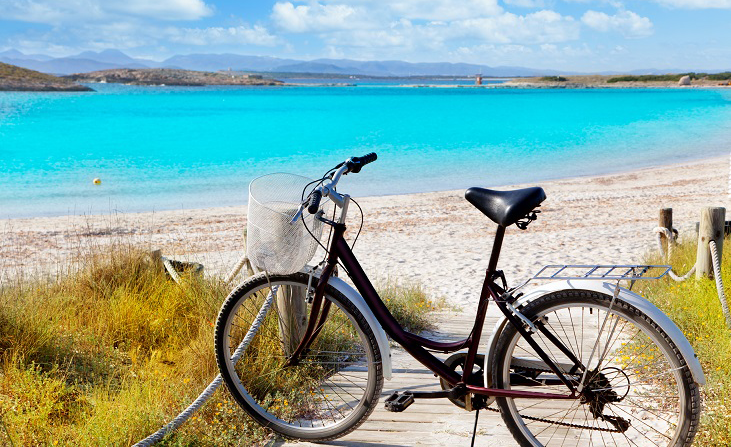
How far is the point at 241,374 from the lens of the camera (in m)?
3.73

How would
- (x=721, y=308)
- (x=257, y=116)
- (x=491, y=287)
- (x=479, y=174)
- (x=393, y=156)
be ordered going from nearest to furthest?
(x=491, y=287) < (x=721, y=308) < (x=479, y=174) < (x=393, y=156) < (x=257, y=116)

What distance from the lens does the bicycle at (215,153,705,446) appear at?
2758mm

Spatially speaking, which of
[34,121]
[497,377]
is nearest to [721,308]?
[497,377]

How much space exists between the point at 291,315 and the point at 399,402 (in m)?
0.91

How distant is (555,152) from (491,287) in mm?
28043

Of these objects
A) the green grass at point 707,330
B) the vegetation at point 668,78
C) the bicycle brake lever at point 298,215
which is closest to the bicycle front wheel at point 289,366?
the bicycle brake lever at point 298,215

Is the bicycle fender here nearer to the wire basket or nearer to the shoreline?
the wire basket

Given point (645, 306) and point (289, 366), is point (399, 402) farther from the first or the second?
point (645, 306)

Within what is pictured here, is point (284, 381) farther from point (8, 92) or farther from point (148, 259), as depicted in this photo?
A: point (8, 92)

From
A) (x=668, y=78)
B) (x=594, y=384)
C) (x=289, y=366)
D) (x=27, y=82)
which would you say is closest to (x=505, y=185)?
(x=289, y=366)

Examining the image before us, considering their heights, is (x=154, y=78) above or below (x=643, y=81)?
below

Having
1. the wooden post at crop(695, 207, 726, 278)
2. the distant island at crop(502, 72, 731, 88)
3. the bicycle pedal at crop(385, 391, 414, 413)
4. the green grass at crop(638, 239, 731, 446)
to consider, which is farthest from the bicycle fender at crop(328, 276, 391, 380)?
the distant island at crop(502, 72, 731, 88)

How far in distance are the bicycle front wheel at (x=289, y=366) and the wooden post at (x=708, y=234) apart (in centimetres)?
296

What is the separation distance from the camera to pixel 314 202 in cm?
290
